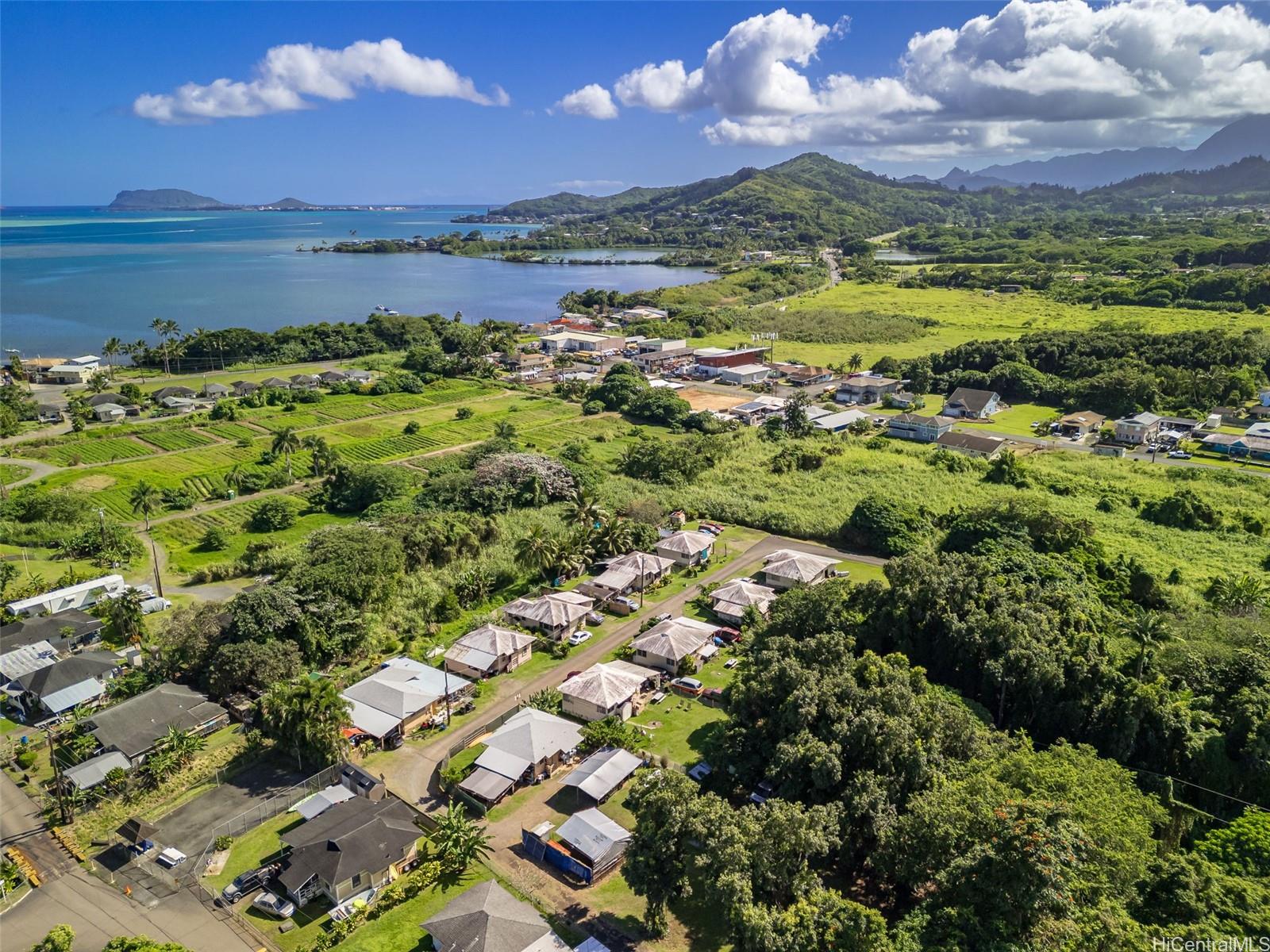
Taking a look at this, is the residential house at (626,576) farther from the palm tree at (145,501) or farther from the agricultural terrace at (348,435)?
the palm tree at (145,501)

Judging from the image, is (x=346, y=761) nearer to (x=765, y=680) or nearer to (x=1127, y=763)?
(x=765, y=680)

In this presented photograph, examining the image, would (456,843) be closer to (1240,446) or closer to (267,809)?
(267,809)

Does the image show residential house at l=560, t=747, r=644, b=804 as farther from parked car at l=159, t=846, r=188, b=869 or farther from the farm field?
the farm field

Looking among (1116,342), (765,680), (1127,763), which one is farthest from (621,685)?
(1116,342)

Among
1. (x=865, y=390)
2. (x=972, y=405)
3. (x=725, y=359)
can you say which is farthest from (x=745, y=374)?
(x=972, y=405)

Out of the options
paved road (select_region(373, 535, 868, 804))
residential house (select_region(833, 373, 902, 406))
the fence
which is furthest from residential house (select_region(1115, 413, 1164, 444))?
the fence
